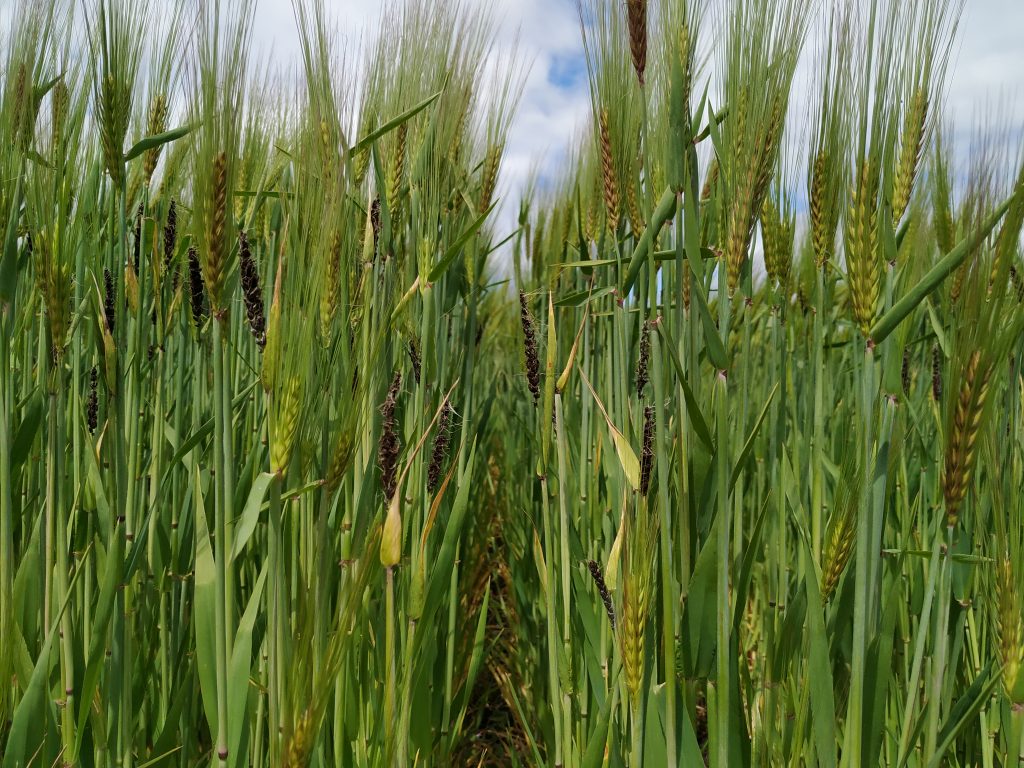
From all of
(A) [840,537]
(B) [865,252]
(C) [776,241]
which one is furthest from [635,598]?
(C) [776,241]

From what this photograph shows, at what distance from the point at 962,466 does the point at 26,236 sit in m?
1.52

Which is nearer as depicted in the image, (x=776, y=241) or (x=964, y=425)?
(x=964, y=425)

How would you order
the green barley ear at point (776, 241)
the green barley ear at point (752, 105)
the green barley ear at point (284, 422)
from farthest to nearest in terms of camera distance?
1. the green barley ear at point (776, 241)
2. the green barley ear at point (752, 105)
3. the green barley ear at point (284, 422)

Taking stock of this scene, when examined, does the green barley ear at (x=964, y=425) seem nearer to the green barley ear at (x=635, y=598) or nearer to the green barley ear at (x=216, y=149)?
the green barley ear at (x=635, y=598)

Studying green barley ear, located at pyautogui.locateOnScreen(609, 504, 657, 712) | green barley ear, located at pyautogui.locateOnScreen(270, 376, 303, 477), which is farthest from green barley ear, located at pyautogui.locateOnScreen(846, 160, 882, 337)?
green barley ear, located at pyautogui.locateOnScreen(270, 376, 303, 477)

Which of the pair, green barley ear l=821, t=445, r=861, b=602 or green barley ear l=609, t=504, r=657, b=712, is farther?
green barley ear l=821, t=445, r=861, b=602

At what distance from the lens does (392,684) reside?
0.75 metres

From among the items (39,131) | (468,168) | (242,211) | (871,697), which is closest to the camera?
(871,697)

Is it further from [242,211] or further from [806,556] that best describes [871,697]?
[242,211]

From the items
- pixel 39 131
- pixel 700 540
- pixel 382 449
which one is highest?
pixel 39 131

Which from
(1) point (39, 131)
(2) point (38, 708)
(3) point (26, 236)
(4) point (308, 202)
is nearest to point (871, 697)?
(4) point (308, 202)

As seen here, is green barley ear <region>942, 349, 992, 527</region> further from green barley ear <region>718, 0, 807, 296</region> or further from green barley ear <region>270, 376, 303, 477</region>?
green barley ear <region>270, 376, 303, 477</region>

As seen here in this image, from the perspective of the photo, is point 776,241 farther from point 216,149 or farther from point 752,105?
point 216,149

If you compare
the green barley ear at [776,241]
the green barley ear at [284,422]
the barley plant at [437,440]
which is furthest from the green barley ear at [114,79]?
the green barley ear at [776,241]
